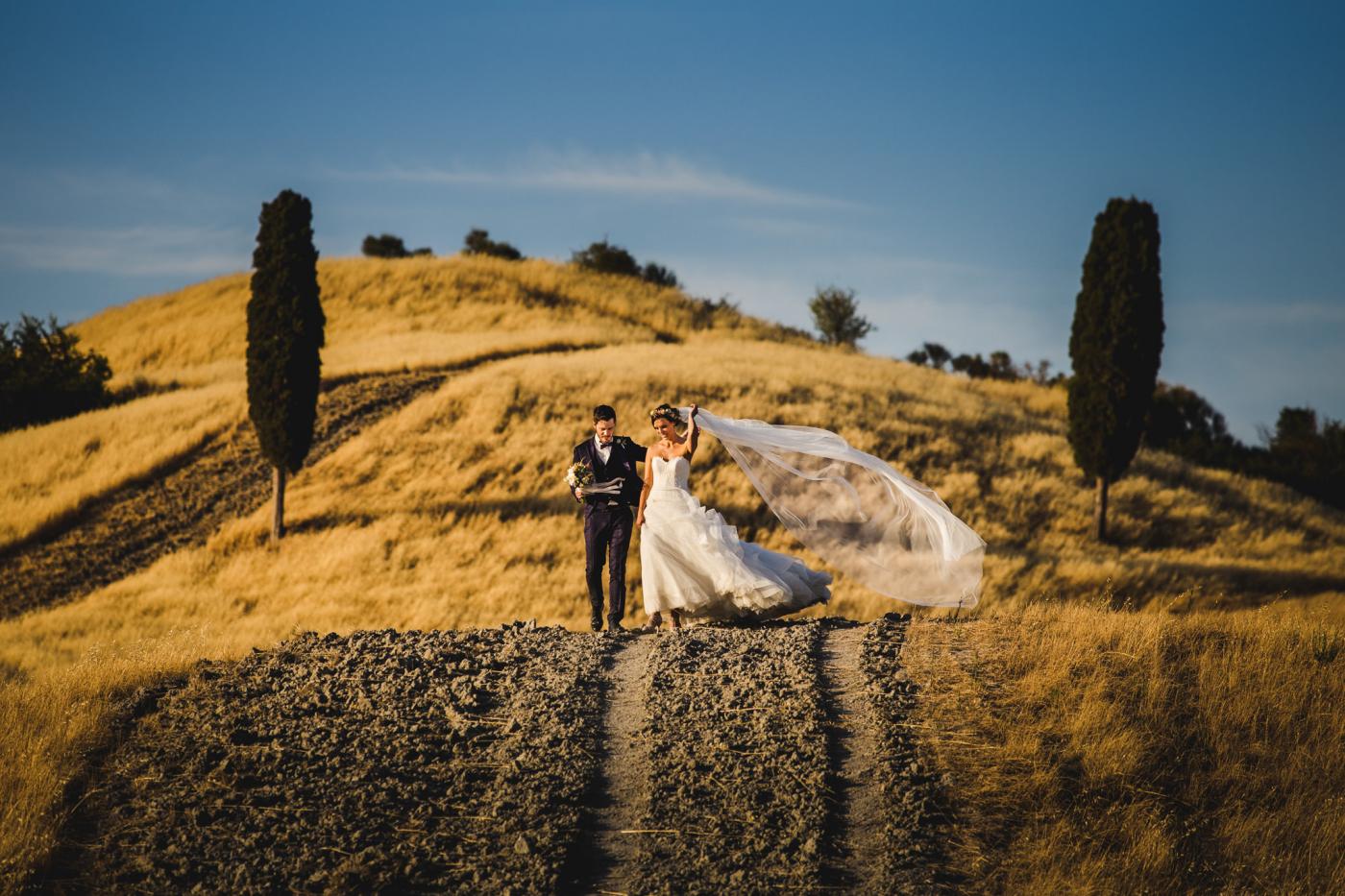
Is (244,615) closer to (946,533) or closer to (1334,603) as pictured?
(946,533)

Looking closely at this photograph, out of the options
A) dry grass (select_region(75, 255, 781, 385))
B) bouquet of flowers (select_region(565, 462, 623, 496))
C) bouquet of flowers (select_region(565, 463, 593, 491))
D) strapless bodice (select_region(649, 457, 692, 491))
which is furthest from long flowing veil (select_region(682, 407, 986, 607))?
dry grass (select_region(75, 255, 781, 385))

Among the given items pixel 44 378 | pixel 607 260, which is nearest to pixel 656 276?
pixel 607 260

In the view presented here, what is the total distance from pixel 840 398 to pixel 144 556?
23310 mm

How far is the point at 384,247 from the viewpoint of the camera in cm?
8162

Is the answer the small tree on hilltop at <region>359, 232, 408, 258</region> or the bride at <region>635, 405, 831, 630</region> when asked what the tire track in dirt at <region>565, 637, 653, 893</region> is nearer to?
the bride at <region>635, 405, 831, 630</region>

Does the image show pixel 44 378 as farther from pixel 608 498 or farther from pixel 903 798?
pixel 903 798

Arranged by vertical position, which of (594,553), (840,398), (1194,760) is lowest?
(1194,760)

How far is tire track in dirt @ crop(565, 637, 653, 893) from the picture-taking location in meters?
6.62

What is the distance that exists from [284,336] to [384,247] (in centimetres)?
5800

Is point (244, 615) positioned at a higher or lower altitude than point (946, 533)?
lower

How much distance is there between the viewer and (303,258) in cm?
2764

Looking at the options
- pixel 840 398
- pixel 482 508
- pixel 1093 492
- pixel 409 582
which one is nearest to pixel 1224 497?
pixel 1093 492

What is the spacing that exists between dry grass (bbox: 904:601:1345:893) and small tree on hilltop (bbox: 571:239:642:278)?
6356 centimetres

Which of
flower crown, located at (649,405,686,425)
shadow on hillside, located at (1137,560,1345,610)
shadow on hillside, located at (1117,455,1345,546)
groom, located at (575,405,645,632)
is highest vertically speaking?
flower crown, located at (649,405,686,425)
